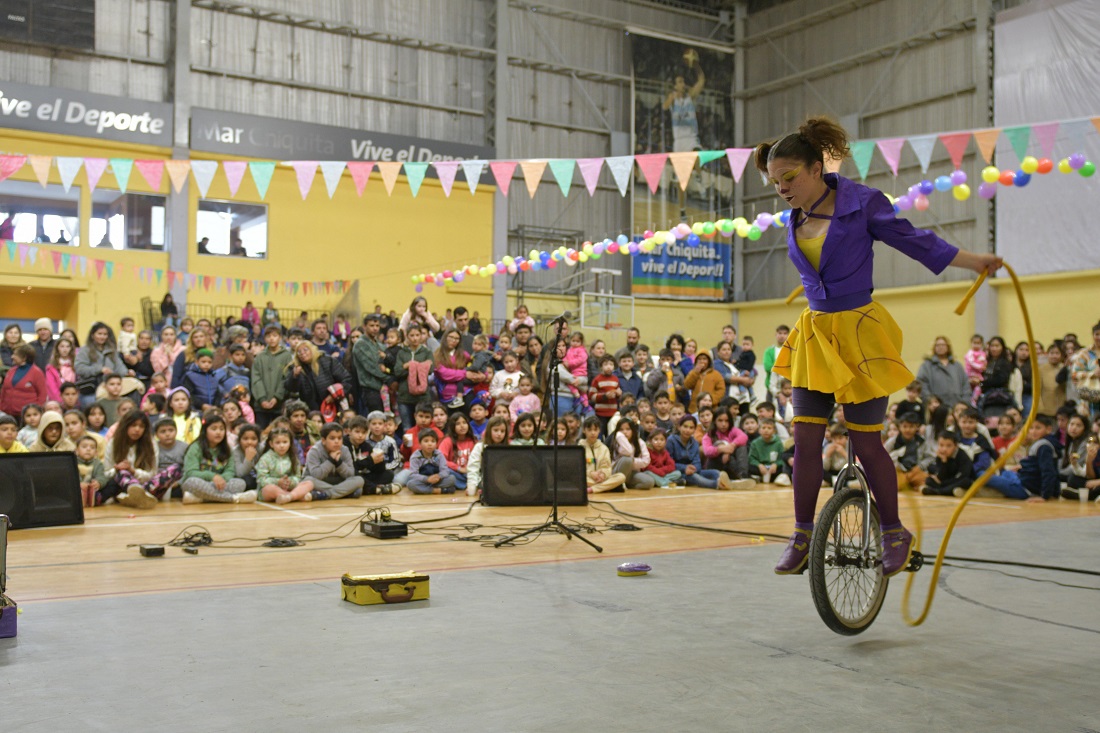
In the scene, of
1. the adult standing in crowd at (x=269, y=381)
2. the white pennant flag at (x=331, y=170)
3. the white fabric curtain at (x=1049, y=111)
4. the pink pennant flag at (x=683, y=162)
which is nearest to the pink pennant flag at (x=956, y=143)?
the pink pennant flag at (x=683, y=162)

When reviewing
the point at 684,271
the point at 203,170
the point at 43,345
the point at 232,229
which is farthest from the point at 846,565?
the point at 684,271

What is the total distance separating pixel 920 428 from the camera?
9.81 metres

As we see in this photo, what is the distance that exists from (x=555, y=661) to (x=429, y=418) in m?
6.49

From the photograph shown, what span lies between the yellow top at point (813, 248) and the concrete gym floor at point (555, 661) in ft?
3.60

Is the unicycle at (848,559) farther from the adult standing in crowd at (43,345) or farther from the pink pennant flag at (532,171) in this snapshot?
the adult standing in crowd at (43,345)

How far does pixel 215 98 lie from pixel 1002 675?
1741 cm

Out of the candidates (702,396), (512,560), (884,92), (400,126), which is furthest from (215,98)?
(512,560)

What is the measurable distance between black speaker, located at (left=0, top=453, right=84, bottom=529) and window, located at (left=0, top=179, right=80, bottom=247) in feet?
36.1

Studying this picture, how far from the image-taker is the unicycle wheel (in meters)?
2.79

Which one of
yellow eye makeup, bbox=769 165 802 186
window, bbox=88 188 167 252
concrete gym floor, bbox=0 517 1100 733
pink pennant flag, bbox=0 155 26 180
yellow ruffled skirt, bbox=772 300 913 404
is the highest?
window, bbox=88 188 167 252

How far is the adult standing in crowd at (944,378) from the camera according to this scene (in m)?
10.8

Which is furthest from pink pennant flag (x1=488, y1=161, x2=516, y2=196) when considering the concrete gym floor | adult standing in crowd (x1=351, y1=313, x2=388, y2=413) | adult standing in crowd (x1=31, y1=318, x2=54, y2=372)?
the concrete gym floor

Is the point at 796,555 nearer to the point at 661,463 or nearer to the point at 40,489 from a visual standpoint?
the point at 40,489

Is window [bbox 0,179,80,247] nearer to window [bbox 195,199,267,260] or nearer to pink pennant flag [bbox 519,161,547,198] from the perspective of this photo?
window [bbox 195,199,267,260]
